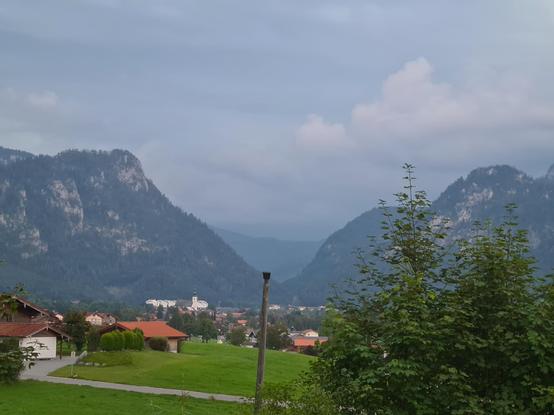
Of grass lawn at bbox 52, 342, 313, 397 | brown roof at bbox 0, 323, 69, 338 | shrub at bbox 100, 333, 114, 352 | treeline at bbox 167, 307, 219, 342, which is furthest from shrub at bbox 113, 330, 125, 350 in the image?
treeline at bbox 167, 307, 219, 342

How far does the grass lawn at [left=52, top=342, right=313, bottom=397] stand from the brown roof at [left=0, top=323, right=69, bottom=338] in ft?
31.9

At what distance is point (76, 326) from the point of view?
292ft

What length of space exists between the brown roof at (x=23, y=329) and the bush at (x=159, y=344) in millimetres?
13868

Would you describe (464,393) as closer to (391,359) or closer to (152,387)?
(391,359)

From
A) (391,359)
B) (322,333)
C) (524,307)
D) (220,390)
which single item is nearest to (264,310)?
(322,333)

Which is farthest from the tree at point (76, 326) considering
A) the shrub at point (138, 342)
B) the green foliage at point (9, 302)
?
the green foliage at point (9, 302)

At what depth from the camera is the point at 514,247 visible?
16562mm

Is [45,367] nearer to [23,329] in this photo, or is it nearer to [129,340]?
[23,329]

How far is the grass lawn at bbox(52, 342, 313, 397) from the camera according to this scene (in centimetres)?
5903

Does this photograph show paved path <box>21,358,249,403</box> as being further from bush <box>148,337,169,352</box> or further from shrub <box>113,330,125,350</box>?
bush <box>148,337,169,352</box>

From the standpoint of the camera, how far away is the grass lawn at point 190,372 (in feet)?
194

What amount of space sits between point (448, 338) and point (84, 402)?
112 feet

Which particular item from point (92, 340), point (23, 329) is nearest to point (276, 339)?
point (92, 340)

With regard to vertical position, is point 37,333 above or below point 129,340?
above
